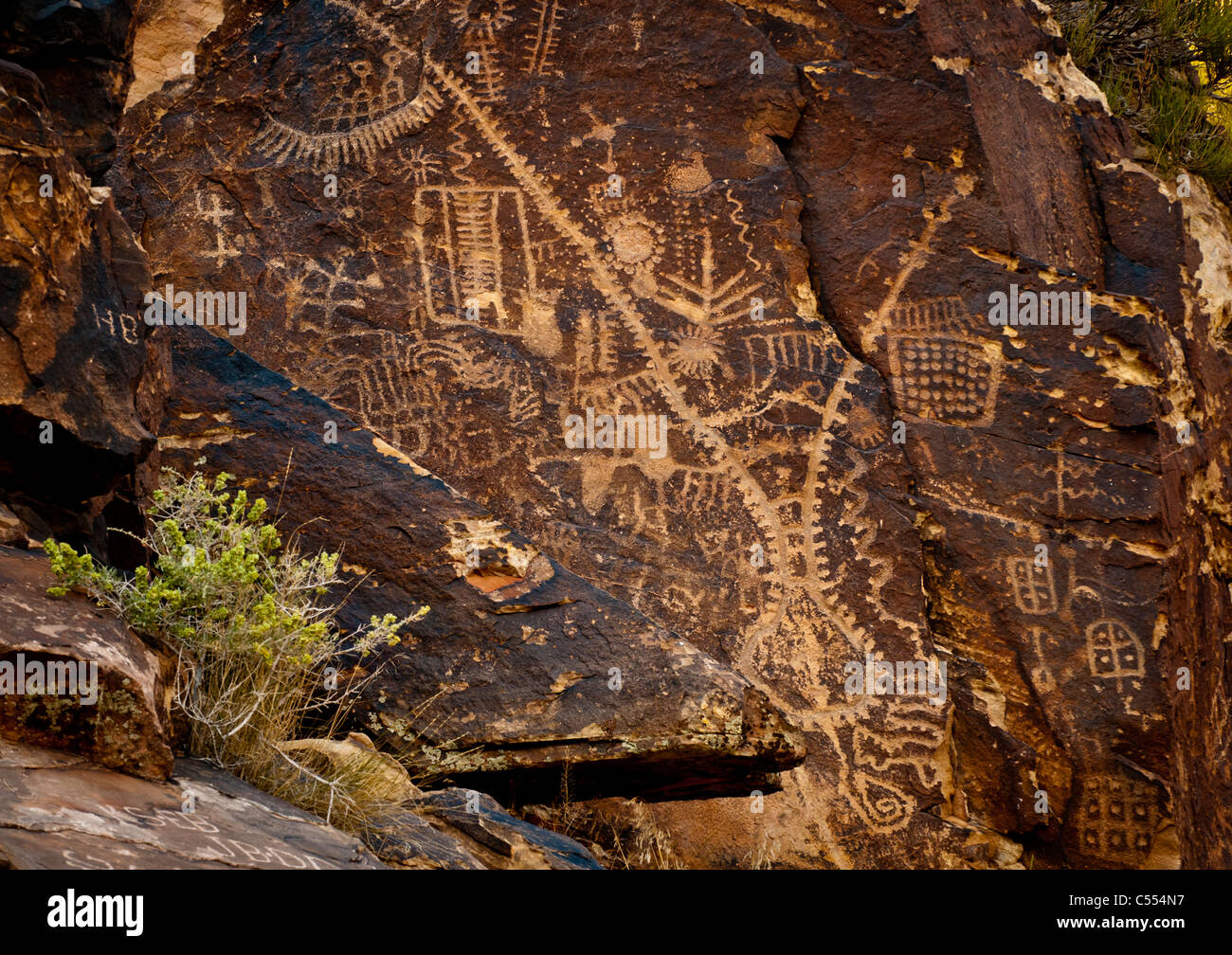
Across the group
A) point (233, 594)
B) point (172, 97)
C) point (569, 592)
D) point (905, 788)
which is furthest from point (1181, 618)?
point (172, 97)

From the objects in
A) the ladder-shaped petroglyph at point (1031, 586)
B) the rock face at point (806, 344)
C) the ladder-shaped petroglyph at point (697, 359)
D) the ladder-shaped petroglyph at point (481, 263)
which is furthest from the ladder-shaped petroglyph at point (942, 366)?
the ladder-shaped petroglyph at point (481, 263)

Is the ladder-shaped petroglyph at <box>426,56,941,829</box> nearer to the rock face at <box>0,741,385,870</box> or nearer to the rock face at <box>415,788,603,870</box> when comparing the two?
the rock face at <box>415,788,603,870</box>

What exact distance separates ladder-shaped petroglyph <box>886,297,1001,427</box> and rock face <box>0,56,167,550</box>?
2889 mm

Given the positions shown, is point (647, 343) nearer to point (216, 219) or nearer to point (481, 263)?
point (481, 263)

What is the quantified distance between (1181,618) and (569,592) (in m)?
2.45

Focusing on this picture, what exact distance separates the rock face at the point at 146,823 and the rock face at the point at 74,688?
4 centimetres

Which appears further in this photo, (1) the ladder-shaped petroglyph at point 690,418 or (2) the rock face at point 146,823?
(1) the ladder-shaped petroglyph at point 690,418

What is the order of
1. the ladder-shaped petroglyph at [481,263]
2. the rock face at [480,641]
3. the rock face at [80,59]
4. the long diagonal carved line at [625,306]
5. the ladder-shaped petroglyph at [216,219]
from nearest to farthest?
1. the rock face at [80,59]
2. the rock face at [480,641]
3. the long diagonal carved line at [625,306]
4. the ladder-shaped petroglyph at [481,263]
5. the ladder-shaped petroglyph at [216,219]

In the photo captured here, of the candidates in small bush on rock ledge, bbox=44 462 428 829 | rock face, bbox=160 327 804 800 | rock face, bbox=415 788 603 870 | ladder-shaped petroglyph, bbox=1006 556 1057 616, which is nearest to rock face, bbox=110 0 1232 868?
ladder-shaped petroglyph, bbox=1006 556 1057 616

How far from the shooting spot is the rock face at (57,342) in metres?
2.96

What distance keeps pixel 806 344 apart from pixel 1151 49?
112 inches

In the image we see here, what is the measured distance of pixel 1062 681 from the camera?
469cm

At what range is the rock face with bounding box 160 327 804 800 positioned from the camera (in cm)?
359

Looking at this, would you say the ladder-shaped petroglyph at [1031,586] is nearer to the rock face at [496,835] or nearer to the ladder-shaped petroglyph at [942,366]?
the ladder-shaped petroglyph at [942,366]
